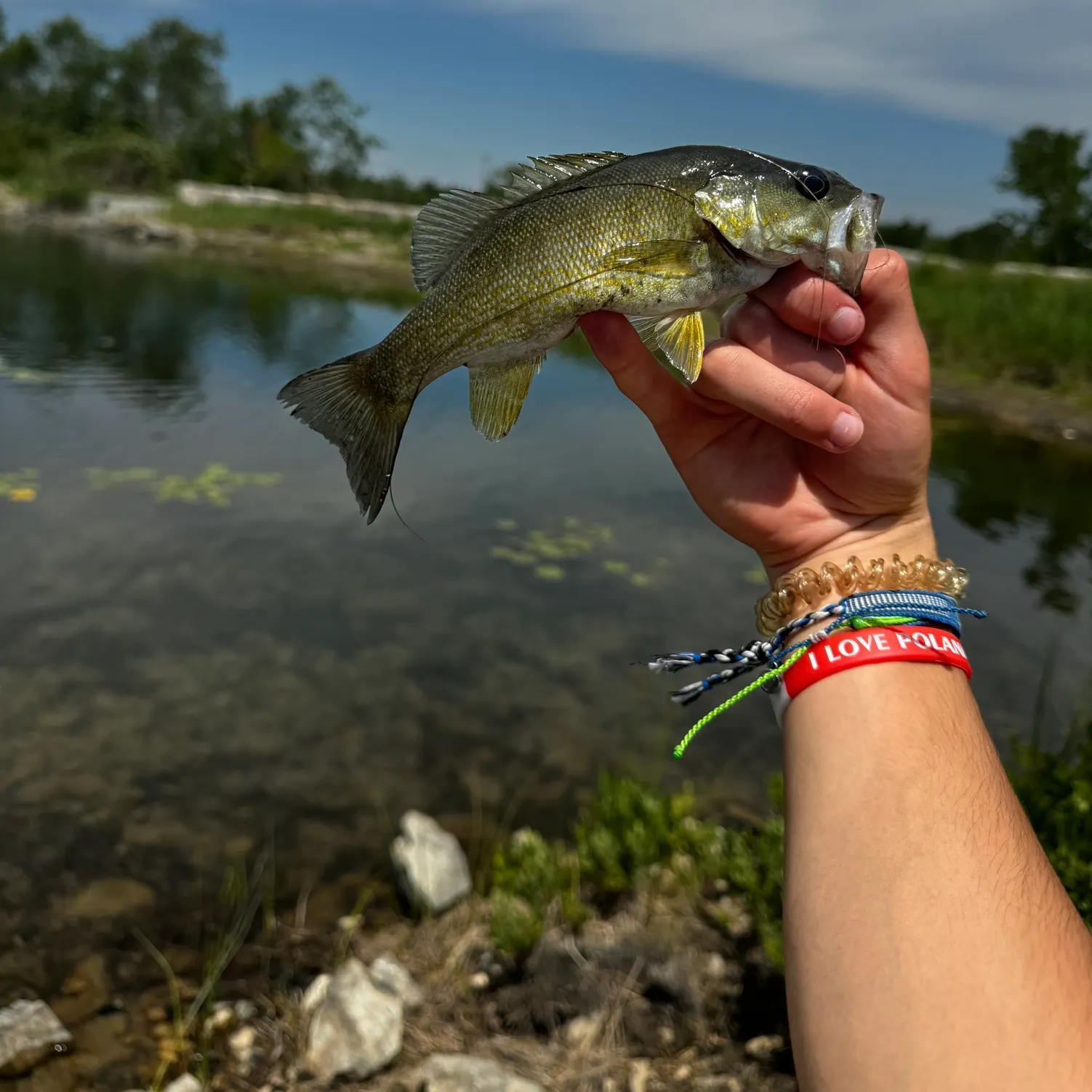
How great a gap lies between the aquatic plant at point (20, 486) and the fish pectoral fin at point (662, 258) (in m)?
8.99

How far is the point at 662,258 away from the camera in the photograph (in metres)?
2.07

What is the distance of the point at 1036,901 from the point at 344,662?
19.6 ft

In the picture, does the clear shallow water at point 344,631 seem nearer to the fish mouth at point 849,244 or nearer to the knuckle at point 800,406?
the knuckle at point 800,406

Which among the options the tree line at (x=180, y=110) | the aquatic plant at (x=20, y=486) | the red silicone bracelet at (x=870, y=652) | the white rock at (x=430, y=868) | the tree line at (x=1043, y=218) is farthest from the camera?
the tree line at (x=180, y=110)

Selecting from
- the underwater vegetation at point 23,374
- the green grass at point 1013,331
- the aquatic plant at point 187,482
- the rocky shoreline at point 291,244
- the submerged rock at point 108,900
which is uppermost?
the rocky shoreline at point 291,244

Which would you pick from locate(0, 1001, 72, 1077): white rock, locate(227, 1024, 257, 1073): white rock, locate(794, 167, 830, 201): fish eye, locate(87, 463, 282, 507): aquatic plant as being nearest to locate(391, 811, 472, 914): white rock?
locate(227, 1024, 257, 1073): white rock

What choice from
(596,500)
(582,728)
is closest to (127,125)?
(596,500)

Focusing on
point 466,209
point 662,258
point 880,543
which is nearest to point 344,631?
point 466,209

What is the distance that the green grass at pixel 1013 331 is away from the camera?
19.2 m

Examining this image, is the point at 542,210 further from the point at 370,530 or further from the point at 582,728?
the point at 370,530

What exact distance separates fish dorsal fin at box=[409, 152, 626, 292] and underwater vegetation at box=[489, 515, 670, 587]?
6.60 meters

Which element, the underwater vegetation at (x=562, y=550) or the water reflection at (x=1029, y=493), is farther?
the water reflection at (x=1029, y=493)

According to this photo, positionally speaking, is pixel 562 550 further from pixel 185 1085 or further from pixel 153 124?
pixel 153 124

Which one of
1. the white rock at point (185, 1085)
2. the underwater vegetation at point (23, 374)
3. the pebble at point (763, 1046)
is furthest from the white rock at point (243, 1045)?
the underwater vegetation at point (23, 374)
